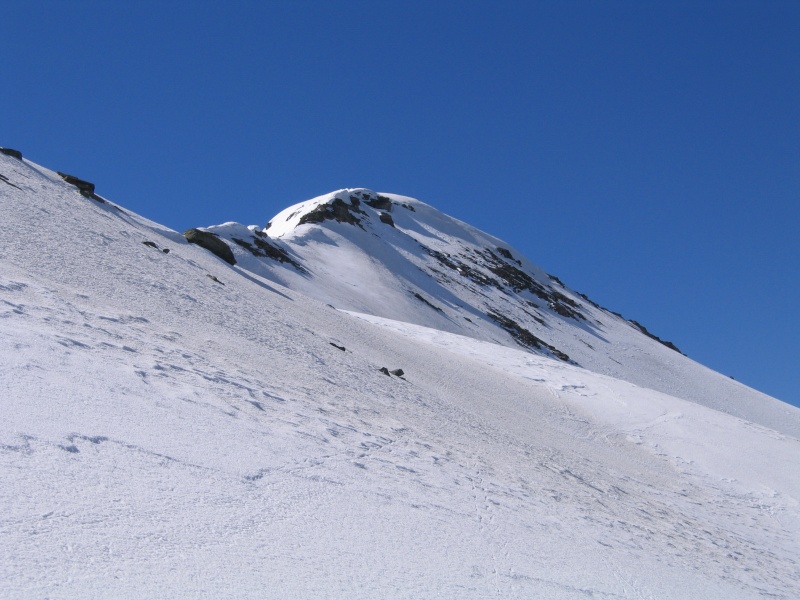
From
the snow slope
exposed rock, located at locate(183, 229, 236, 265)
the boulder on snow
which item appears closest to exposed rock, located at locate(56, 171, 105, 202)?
the boulder on snow

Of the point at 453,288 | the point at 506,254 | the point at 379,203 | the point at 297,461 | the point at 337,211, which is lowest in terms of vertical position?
the point at 297,461

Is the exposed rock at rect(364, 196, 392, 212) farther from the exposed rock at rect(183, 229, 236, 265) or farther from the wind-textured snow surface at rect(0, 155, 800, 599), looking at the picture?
the wind-textured snow surface at rect(0, 155, 800, 599)

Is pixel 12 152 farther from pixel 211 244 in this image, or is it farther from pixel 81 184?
pixel 211 244

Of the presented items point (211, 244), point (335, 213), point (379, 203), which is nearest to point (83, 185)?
point (211, 244)

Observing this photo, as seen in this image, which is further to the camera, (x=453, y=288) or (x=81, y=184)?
(x=453, y=288)

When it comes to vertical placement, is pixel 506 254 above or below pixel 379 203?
above

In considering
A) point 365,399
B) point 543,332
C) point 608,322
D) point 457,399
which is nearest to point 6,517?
point 365,399

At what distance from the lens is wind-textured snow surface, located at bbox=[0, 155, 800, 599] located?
15.0 feet

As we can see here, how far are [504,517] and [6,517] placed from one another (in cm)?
483

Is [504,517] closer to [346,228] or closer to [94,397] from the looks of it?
[94,397]

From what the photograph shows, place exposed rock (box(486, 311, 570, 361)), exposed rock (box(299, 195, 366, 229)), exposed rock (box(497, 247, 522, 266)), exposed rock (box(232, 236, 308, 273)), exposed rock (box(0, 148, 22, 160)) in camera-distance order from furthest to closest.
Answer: exposed rock (box(497, 247, 522, 266)) < exposed rock (box(299, 195, 366, 229)) < exposed rock (box(486, 311, 570, 361)) < exposed rock (box(232, 236, 308, 273)) < exposed rock (box(0, 148, 22, 160))

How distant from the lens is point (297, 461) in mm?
6816

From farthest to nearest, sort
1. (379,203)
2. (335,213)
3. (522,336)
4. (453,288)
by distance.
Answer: (379,203) < (335,213) < (453,288) < (522,336)

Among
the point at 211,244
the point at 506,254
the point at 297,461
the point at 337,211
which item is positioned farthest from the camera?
the point at 506,254
